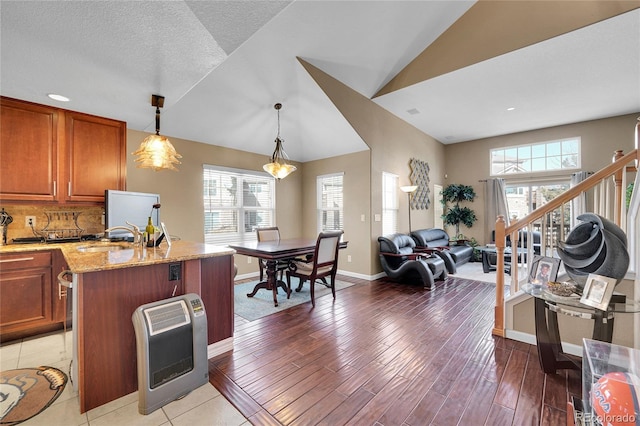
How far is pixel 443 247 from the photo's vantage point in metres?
5.27

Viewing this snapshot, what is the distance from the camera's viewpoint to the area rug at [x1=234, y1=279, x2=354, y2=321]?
3.33 metres

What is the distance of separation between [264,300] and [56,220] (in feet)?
8.99

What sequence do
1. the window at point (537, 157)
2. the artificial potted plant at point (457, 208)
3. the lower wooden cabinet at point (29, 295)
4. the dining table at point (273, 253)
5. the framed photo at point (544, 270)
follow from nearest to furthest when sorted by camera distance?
the framed photo at point (544, 270) → the lower wooden cabinet at point (29, 295) → the dining table at point (273, 253) → the window at point (537, 157) → the artificial potted plant at point (457, 208)

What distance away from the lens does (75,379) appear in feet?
6.08

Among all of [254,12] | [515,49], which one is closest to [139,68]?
[254,12]

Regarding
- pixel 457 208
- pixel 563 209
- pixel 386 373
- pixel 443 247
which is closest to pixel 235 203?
pixel 386 373

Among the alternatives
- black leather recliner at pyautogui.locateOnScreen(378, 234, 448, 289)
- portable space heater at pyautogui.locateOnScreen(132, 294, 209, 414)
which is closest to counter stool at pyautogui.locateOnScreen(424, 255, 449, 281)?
black leather recliner at pyautogui.locateOnScreen(378, 234, 448, 289)

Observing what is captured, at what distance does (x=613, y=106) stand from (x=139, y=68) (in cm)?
756

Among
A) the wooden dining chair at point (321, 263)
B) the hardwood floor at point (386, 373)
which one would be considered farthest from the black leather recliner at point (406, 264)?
the wooden dining chair at point (321, 263)

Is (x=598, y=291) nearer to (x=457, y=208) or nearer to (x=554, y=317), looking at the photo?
(x=554, y=317)

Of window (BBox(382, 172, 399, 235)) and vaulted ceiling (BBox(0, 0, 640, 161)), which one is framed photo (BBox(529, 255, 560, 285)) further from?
window (BBox(382, 172, 399, 235))

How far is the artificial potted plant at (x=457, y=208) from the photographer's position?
22.9 ft

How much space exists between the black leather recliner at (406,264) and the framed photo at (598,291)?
2.65 m

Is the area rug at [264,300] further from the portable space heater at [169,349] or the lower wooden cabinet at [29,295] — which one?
the lower wooden cabinet at [29,295]
